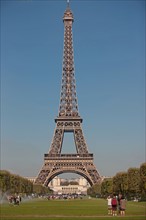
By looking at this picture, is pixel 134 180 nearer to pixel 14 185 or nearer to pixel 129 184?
pixel 129 184

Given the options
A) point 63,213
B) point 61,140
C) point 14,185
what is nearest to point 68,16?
point 61,140

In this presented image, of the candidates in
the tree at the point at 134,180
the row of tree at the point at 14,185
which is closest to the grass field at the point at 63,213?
the tree at the point at 134,180

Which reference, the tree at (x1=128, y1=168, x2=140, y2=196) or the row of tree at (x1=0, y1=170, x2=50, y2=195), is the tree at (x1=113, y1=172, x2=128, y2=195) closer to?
the tree at (x1=128, y1=168, x2=140, y2=196)

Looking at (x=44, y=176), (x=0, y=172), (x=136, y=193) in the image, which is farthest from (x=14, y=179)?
(x=136, y=193)

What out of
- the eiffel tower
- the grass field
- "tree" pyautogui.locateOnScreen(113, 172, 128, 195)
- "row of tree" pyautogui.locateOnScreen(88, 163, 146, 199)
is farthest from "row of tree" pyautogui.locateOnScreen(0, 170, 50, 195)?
the grass field

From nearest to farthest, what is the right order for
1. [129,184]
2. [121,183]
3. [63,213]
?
[63,213]
[129,184]
[121,183]

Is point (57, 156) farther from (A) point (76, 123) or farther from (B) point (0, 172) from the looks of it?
(B) point (0, 172)
